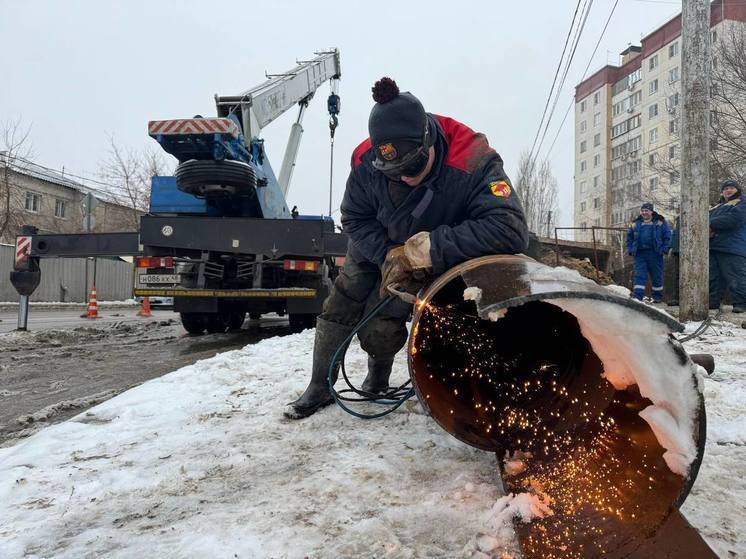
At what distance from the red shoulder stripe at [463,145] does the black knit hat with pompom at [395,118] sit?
0.64 feet

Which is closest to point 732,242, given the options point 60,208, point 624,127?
point 60,208

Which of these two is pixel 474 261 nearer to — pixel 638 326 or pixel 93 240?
pixel 638 326

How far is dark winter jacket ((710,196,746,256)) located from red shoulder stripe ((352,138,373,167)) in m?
5.91

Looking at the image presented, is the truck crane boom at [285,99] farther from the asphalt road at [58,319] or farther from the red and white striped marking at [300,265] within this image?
the asphalt road at [58,319]

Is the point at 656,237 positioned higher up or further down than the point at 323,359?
higher up

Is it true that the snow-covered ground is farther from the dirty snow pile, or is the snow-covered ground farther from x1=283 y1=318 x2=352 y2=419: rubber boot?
x1=283 y1=318 x2=352 y2=419: rubber boot

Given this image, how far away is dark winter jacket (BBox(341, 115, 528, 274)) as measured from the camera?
207cm

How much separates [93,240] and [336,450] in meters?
6.17

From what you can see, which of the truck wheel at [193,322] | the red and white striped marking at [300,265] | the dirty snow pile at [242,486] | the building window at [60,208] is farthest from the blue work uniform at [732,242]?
the building window at [60,208]

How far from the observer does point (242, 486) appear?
6.23ft

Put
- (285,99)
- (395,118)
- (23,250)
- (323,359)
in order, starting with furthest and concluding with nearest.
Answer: (285,99), (23,250), (323,359), (395,118)

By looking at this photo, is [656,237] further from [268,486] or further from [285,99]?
[268,486]

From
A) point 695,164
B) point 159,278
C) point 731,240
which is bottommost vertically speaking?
point 159,278

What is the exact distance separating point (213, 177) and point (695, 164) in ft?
19.7
